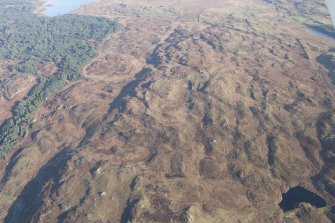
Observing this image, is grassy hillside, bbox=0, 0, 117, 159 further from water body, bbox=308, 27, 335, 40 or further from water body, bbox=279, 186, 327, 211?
water body, bbox=308, 27, 335, 40

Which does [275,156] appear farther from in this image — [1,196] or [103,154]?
[1,196]

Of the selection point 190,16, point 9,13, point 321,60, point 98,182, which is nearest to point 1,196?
point 98,182

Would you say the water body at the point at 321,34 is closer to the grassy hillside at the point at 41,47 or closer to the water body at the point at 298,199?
the water body at the point at 298,199

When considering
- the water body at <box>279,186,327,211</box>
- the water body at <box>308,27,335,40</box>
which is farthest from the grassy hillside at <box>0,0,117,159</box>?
the water body at <box>308,27,335,40</box>

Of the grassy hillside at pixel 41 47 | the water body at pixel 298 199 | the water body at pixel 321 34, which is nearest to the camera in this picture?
the water body at pixel 298 199

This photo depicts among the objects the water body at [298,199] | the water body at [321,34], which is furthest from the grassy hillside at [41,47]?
the water body at [321,34]

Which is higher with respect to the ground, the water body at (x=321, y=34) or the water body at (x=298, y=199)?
the water body at (x=298, y=199)

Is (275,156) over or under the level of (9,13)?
over

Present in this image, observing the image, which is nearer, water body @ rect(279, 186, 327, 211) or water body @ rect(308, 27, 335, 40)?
water body @ rect(279, 186, 327, 211)
